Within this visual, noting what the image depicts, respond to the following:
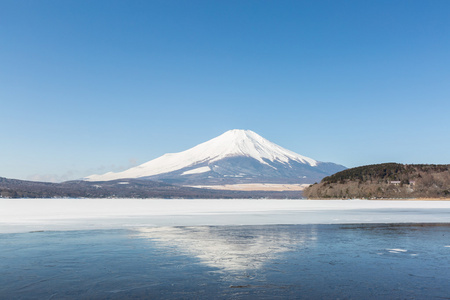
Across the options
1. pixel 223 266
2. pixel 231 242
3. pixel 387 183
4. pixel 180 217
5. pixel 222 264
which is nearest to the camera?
pixel 223 266

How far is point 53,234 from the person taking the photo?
19.9 meters

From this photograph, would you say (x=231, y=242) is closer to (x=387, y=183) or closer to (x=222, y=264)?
(x=222, y=264)

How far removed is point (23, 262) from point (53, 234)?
7.53 meters

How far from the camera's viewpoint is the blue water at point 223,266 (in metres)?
9.40

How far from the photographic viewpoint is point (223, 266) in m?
12.2

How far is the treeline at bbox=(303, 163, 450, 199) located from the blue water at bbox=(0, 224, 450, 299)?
85829 millimetres

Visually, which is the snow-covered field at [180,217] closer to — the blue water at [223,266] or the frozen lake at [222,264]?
the frozen lake at [222,264]

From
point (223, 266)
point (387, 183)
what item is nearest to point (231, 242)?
point (223, 266)

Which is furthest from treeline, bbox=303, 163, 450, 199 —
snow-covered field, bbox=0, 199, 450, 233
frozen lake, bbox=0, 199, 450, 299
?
frozen lake, bbox=0, 199, 450, 299

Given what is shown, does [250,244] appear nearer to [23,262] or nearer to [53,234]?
[23,262]

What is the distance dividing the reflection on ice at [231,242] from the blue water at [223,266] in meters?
0.04

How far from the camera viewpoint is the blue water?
30.8 feet

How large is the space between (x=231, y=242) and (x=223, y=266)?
5010 mm

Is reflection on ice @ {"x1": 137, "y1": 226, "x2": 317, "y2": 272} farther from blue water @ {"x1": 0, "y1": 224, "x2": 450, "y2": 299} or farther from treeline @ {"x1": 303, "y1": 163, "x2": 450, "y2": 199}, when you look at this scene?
treeline @ {"x1": 303, "y1": 163, "x2": 450, "y2": 199}
